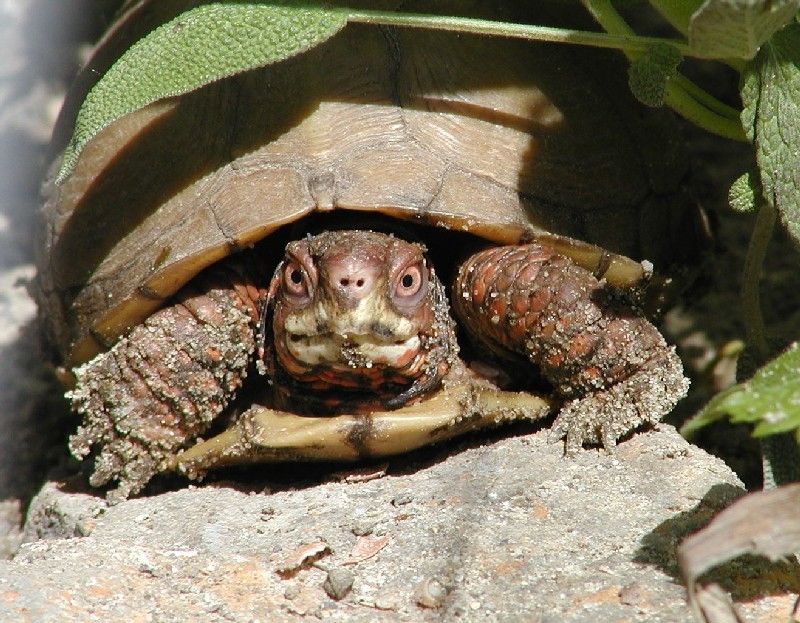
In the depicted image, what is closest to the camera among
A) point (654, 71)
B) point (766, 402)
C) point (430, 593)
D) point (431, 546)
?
point (766, 402)

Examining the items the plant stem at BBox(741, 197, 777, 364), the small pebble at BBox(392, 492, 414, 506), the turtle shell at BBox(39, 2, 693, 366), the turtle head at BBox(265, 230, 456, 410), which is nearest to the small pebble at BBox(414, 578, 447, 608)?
the small pebble at BBox(392, 492, 414, 506)

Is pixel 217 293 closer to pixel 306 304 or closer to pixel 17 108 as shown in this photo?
pixel 306 304

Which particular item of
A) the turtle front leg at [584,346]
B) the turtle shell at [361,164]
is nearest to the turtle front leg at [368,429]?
the turtle front leg at [584,346]

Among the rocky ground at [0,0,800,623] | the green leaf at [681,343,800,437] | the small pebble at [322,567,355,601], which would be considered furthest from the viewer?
the small pebble at [322,567,355,601]

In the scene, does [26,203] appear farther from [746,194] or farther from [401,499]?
[746,194]

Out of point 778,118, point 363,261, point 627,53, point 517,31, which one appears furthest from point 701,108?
point 363,261

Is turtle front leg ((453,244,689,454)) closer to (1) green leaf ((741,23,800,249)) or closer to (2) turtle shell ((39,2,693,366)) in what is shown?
(2) turtle shell ((39,2,693,366))
